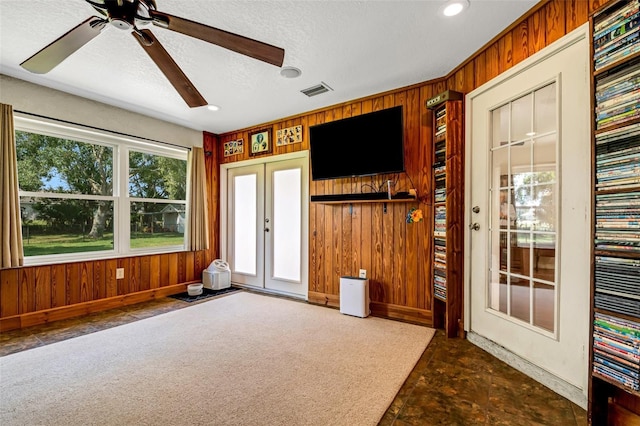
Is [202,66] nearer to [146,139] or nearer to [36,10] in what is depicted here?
[36,10]

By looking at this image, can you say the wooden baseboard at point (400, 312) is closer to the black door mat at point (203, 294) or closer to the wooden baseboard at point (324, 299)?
the wooden baseboard at point (324, 299)

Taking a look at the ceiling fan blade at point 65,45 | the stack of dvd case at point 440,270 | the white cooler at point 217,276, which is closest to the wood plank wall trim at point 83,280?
the white cooler at point 217,276

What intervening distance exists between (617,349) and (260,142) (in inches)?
163

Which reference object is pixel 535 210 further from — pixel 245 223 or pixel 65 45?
pixel 245 223

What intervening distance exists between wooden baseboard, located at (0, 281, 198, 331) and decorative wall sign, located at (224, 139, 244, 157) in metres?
2.22

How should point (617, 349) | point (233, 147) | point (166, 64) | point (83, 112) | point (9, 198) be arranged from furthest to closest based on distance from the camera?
point (233, 147) → point (83, 112) → point (9, 198) → point (166, 64) → point (617, 349)

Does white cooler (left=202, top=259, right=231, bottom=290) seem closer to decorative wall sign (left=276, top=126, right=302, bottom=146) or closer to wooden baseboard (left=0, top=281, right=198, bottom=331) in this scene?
wooden baseboard (left=0, top=281, right=198, bottom=331)

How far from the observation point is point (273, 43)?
Answer: 2271 millimetres

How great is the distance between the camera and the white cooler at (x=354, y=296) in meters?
3.13

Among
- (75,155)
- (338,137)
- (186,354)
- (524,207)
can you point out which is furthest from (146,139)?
(524,207)

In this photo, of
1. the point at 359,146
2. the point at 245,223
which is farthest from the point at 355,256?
the point at 245,223

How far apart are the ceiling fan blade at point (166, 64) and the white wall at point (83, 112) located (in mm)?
2081

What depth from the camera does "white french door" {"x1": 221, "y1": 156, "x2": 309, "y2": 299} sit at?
13.0 ft

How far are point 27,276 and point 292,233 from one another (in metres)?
2.86
